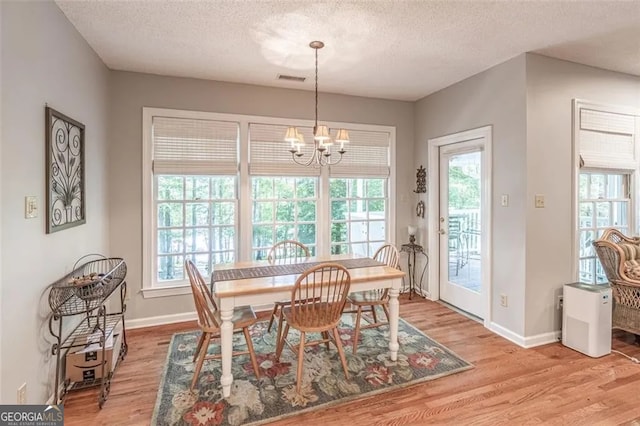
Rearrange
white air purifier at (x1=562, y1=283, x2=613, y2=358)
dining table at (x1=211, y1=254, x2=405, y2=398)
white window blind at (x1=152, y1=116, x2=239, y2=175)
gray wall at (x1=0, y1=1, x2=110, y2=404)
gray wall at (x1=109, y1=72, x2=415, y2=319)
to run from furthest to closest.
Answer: white window blind at (x1=152, y1=116, x2=239, y2=175), gray wall at (x1=109, y1=72, x2=415, y2=319), white air purifier at (x1=562, y1=283, x2=613, y2=358), dining table at (x1=211, y1=254, x2=405, y2=398), gray wall at (x1=0, y1=1, x2=110, y2=404)

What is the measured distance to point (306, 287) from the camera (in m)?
2.24

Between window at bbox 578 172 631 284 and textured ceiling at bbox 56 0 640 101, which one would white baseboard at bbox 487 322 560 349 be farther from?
textured ceiling at bbox 56 0 640 101

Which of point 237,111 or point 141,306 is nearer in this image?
point 141,306

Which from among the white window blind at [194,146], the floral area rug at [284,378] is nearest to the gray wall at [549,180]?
the floral area rug at [284,378]

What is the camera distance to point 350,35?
259 centimetres

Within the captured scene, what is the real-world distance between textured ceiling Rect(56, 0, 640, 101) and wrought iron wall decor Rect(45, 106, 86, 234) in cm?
80

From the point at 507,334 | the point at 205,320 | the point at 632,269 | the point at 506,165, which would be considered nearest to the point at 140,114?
the point at 205,320

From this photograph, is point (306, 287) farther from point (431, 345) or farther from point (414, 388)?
point (431, 345)

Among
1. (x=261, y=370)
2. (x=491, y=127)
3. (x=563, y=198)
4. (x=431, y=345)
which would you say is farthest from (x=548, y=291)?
(x=261, y=370)

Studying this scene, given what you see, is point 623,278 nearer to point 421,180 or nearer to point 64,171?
point 421,180

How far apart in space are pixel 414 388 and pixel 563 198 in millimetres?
2285

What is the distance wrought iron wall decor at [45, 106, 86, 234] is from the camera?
204cm

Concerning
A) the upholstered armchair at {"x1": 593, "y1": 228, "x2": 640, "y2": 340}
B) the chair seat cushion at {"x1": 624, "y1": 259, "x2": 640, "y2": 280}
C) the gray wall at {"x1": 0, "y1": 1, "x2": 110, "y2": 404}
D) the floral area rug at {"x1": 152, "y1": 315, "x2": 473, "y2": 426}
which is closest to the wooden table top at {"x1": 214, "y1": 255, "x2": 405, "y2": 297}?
the floral area rug at {"x1": 152, "y1": 315, "x2": 473, "y2": 426}

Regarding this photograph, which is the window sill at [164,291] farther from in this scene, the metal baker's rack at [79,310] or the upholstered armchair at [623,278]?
the upholstered armchair at [623,278]
